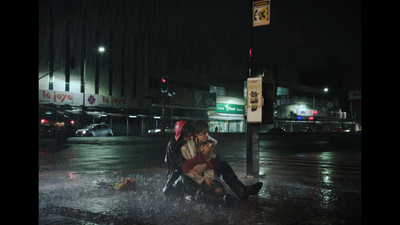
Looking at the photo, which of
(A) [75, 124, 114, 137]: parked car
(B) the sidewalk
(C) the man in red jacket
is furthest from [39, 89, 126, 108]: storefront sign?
(C) the man in red jacket

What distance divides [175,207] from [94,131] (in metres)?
30.6

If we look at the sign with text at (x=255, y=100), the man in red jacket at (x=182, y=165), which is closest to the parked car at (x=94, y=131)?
the sign with text at (x=255, y=100)

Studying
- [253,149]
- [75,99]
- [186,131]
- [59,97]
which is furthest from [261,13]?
[75,99]

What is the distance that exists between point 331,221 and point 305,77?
96.0 metres

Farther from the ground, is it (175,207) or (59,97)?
(59,97)

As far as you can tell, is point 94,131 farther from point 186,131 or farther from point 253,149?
point 186,131

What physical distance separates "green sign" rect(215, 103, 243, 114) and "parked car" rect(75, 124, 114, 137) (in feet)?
72.3

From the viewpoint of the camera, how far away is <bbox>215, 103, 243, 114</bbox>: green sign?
5461 centimetres

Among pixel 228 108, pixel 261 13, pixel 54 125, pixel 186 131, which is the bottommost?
pixel 54 125

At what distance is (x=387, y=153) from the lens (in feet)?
6.94

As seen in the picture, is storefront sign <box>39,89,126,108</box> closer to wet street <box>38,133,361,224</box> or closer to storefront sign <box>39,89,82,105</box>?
storefront sign <box>39,89,82,105</box>

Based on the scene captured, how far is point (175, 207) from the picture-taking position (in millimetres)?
5383
